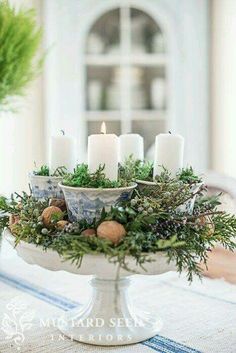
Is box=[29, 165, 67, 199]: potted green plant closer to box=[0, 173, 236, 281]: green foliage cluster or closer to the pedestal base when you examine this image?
box=[0, 173, 236, 281]: green foliage cluster

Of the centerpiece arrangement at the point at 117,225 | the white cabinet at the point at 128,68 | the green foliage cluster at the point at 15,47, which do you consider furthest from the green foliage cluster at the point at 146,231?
the white cabinet at the point at 128,68

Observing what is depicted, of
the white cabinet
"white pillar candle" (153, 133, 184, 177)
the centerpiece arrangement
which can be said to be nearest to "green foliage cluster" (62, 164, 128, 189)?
the centerpiece arrangement

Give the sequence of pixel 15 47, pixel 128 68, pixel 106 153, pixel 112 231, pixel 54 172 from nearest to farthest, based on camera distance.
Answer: pixel 112 231, pixel 106 153, pixel 54 172, pixel 15 47, pixel 128 68

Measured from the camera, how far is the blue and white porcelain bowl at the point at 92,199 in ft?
3.20

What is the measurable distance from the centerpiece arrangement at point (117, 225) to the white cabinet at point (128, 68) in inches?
79.9

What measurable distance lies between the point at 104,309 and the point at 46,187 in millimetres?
263

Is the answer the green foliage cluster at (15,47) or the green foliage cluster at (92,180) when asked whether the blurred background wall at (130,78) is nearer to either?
the green foliage cluster at (15,47)

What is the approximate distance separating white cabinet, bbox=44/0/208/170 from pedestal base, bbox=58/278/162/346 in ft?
6.81

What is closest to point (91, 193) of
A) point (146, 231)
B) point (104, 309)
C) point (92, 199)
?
point (92, 199)

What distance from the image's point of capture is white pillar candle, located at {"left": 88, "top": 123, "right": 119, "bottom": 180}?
103cm

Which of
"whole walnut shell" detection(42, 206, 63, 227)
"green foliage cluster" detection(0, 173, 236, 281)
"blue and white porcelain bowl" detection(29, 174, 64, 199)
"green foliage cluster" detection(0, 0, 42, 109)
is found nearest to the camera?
"green foliage cluster" detection(0, 173, 236, 281)

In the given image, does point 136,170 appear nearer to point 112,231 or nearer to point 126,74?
point 112,231

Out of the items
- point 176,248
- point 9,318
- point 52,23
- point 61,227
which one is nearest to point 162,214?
point 176,248

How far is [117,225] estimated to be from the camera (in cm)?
92
